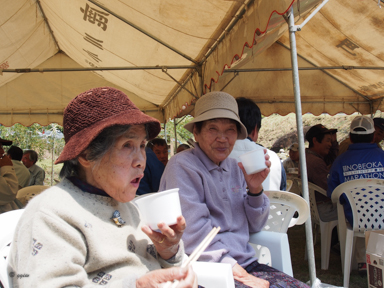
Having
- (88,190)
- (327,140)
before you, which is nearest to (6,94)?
(327,140)

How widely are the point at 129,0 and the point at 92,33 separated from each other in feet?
6.32

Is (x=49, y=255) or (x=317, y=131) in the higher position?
(x=317, y=131)

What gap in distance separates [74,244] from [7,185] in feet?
8.70

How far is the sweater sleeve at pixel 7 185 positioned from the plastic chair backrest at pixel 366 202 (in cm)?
331

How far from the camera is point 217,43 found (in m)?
3.61

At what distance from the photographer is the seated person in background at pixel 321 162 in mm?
3770

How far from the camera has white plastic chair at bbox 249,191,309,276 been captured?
77.4 inches

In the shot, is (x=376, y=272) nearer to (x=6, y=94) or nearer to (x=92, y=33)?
(x=92, y=33)

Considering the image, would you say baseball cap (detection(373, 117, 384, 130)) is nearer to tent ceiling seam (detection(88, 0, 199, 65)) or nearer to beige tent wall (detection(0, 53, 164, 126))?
tent ceiling seam (detection(88, 0, 199, 65))

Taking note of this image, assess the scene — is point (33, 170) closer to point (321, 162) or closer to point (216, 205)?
point (321, 162)

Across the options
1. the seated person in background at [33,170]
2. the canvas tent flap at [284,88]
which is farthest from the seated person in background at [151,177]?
the seated person in background at [33,170]

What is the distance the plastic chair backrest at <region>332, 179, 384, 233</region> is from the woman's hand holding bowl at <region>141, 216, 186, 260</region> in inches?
90.5

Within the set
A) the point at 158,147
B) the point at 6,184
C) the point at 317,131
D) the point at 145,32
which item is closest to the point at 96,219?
the point at 6,184

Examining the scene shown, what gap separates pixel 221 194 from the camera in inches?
76.0
